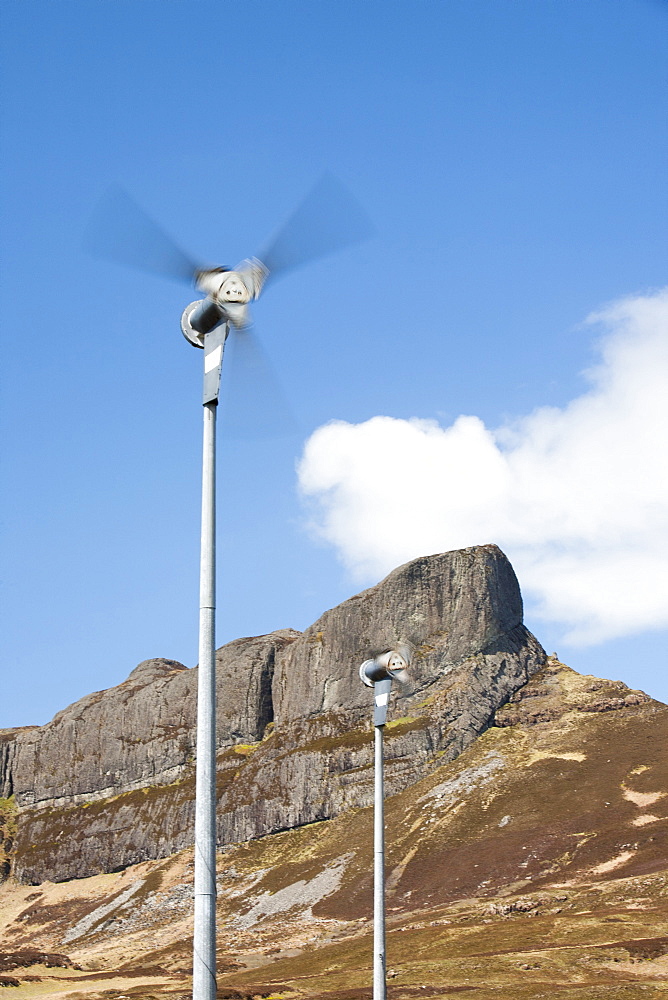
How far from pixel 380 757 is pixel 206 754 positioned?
41.9 ft

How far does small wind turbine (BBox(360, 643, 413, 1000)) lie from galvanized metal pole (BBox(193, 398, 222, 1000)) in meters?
10.7

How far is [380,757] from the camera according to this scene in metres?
28.3

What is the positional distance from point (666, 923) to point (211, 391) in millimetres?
77327

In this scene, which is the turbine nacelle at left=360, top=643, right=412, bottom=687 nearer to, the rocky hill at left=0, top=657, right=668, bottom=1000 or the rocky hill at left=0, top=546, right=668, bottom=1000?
the rocky hill at left=0, top=657, right=668, bottom=1000

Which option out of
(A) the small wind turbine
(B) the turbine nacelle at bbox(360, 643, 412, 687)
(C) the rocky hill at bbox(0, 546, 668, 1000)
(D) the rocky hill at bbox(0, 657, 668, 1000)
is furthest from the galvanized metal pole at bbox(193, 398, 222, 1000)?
(C) the rocky hill at bbox(0, 546, 668, 1000)

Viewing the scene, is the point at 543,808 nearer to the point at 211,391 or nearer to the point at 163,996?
the point at 163,996

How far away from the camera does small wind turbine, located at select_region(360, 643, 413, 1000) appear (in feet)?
84.3

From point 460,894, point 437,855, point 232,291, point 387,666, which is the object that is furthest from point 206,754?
point 437,855

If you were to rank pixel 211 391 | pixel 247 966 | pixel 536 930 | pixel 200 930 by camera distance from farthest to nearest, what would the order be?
1. pixel 247 966
2. pixel 536 930
3. pixel 211 391
4. pixel 200 930

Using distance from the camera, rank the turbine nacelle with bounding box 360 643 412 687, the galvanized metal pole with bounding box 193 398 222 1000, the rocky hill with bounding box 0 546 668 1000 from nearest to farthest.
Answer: the galvanized metal pole with bounding box 193 398 222 1000
the turbine nacelle with bounding box 360 643 412 687
the rocky hill with bounding box 0 546 668 1000

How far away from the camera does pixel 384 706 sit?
29453mm

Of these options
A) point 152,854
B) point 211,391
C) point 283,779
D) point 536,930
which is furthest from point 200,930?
point 152,854

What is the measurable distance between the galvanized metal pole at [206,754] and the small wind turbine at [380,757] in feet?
35.1

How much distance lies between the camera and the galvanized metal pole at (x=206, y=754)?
15367 millimetres
